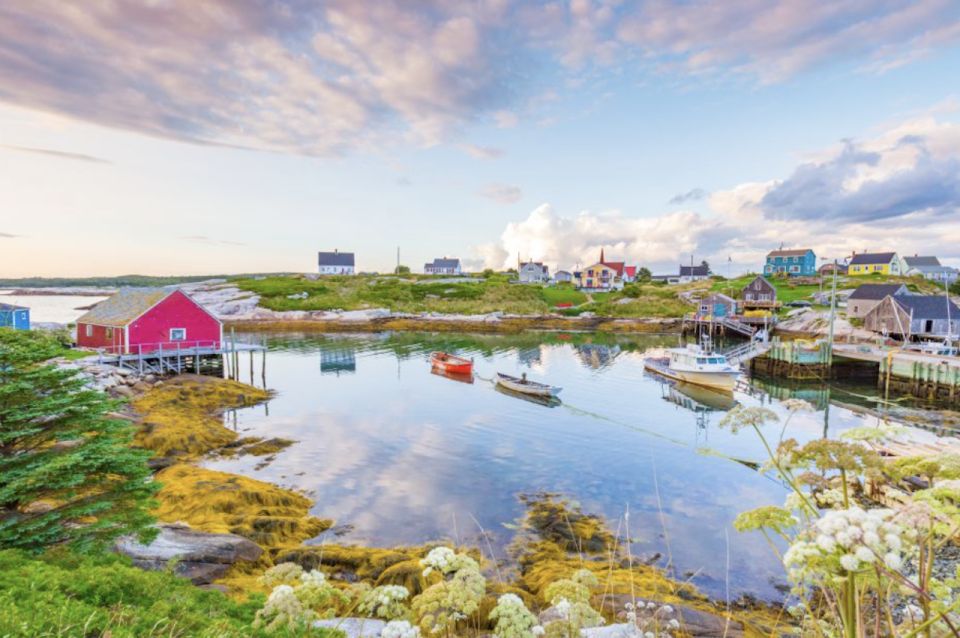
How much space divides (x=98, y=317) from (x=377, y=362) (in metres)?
26.5

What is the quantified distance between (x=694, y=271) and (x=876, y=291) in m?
86.3

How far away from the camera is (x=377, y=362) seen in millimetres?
58625

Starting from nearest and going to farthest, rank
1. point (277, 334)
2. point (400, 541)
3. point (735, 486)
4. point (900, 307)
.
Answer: point (400, 541) < point (735, 486) < point (900, 307) < point (277, 334)

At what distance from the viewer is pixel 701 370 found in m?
46.4

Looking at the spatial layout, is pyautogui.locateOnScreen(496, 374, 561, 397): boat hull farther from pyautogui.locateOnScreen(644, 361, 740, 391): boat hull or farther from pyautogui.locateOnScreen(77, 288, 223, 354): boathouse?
pyautogui.locateOnScreen(77, 288, 223, 354): boathouse

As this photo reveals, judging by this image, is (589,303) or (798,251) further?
(798,251)

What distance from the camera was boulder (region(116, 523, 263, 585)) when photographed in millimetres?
12719

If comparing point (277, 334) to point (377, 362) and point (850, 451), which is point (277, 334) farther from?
point (850, 451)

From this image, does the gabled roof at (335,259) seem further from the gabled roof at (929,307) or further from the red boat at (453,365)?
the gabled roof at (929,307)

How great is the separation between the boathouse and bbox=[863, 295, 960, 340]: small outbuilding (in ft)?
254

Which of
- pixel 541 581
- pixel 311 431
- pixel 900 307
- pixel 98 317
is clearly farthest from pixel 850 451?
pixel 900 307

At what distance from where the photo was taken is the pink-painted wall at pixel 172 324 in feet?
131

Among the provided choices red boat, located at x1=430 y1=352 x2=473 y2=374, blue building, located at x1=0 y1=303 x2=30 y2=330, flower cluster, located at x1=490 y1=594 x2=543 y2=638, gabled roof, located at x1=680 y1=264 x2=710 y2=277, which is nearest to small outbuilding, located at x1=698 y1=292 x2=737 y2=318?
red boat, located at x1=430 y1=352 x2=473 y2=374

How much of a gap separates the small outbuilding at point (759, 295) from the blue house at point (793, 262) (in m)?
55.4
